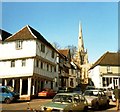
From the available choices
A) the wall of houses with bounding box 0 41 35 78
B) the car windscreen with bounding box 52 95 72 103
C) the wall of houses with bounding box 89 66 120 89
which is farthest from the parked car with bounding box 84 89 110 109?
the wall of houses with bounding box 89 66 120 89

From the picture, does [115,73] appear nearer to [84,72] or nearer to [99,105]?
[99,105]

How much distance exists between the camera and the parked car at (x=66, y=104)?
1370 centimetres

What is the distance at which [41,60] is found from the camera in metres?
38.9

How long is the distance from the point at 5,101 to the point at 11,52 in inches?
483

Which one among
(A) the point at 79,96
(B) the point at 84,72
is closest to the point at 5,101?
(A) the point at 79,96

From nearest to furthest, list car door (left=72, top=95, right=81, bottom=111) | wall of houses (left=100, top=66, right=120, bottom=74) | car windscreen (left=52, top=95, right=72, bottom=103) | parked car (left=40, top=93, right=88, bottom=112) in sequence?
parked car (left=40, top=93, right=88, bottom=112), car door (left=72, top=95, right=81, bottom=111), car windscreen (left=52, top=95, right=72, bottom=103), wall of houses (left=100, top=66, right=120, bottom=74)

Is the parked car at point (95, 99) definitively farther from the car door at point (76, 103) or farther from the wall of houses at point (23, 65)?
the wall of houses at point (23, 65)

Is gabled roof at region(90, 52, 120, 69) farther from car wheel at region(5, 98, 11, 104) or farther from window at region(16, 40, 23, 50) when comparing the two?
car wheel at region(5, 98, 11, 104)

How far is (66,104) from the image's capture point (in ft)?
46.9

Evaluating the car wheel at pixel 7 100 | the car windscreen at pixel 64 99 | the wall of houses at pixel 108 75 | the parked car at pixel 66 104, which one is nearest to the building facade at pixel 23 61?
the car wheel at pixel 7 100

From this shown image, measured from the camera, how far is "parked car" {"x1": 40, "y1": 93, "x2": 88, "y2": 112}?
13703mm

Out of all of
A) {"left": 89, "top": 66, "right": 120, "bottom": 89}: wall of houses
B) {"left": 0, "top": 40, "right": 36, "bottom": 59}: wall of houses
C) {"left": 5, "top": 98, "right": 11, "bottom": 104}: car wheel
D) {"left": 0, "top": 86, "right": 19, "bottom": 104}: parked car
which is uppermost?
{"left": 0, "top": 40, "right": 36, "bottom": 59}: wall of houses

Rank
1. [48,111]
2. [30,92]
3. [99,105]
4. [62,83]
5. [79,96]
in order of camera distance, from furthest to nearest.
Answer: [62,83]
[30,92]
[99,105]
[79,96]
[48,111]

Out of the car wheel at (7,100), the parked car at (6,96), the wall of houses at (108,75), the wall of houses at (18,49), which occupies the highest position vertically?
the wall of houses at (18,49)
